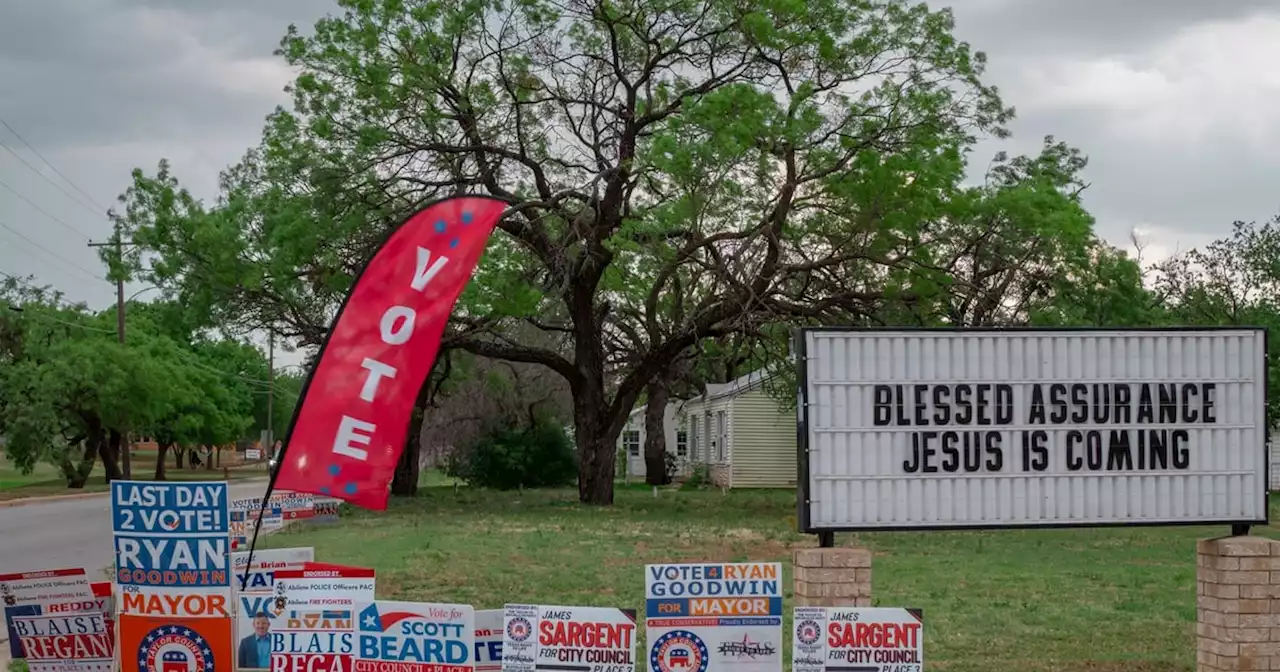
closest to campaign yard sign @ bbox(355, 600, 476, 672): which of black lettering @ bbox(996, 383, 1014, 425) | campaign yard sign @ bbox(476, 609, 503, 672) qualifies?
campaign yard sign @ bbox(476, 609, 503, 672)

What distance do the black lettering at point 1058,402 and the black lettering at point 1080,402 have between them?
66 mm

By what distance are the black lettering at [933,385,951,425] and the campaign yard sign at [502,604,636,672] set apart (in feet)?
8.43

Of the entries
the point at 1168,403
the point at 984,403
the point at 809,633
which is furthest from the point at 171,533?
the point at 1168,403

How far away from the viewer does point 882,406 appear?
9.45 metres

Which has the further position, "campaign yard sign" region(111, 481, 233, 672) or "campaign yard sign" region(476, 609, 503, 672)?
"campaign yard sign" region(476, 609, 503, 672)

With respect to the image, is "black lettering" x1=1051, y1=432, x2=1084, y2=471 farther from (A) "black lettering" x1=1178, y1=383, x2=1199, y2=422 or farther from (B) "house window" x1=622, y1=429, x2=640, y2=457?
(B) "house window" x1=622, y1=429, x2=640, y2=457

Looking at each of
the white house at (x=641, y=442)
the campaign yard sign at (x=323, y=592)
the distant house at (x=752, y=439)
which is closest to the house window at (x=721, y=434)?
the distant house at (x=752, y=439)

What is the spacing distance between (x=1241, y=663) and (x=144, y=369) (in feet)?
154

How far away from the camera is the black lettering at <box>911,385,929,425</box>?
9.45 meters

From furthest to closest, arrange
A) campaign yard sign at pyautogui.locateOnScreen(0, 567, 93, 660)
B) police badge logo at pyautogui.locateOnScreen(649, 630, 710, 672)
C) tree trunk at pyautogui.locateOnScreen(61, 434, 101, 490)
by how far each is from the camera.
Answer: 1. tree trunk at pyautogui.locateOnScreen(61, 434, 101, 490)
2. campaign yard sign at pyautogui.locateOnScreen(0, 567, 93, 660)
3. police badge logo at pyautogui.locateOnScreen(649, 630, 710, 672)

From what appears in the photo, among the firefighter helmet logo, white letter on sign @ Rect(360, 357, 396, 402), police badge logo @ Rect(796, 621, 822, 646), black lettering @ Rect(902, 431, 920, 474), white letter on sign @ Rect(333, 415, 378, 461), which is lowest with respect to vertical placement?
police badge logo @ Rect(796, 621, 822, 646)

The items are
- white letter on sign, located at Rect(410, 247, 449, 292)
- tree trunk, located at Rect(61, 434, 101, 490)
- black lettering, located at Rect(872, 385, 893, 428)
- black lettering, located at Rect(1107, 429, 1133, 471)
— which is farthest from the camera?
tree trunk, located at Rect(61, 434, 101, 490)

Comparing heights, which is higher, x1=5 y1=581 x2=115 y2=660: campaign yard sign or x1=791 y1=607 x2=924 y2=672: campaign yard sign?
x1=5 y1=581 x2=115 y2=660: campaign yard sign

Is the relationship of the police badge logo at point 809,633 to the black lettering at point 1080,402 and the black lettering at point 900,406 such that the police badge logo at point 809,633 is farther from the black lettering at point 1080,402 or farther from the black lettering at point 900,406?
the black lettering at point 1080,402
